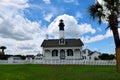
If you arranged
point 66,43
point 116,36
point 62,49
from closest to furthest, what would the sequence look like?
point 116,36, point 62,49, point 66,43

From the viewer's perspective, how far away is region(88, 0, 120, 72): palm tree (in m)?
23.1

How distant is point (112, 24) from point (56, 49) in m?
42.1

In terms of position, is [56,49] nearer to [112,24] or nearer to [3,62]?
[3,62]

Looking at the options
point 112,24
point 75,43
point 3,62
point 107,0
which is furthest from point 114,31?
point 75,43

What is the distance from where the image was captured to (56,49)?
213 feet

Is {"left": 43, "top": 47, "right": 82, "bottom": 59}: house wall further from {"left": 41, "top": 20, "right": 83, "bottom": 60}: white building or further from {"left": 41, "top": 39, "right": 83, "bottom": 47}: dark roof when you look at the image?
{"left": 41, "top": 39, "right": 83, "bottom": 47}: dark roof

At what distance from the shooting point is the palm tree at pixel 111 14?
23094mm

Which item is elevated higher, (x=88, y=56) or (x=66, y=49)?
(x=88, y=56)

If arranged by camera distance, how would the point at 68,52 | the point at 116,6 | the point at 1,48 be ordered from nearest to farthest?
1. the point at 116,6
2. the point at 68,52
3. the point at 1,48

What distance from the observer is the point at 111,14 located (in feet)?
76.1
